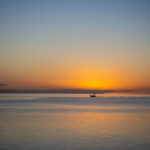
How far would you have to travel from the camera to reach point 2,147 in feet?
39.8

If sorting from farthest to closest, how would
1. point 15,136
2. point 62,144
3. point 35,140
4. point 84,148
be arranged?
point 15,136 → point 35,140 → point 62,144 → point 84,148

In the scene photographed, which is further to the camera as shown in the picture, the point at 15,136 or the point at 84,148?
the point at 15,136

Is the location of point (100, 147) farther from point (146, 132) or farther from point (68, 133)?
point (146, 132)

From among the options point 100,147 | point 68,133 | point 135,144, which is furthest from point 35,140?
point 135,144

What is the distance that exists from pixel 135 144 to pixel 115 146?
1.39 m

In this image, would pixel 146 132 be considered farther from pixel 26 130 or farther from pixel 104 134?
pixel 26 130

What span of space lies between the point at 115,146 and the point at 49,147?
357 cm

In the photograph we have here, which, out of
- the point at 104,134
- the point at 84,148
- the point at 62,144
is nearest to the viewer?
the point at 84,148

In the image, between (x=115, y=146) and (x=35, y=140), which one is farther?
(x=35, y=140)

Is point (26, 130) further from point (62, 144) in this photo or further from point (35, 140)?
point (62, 144)

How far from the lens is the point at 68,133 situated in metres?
16.1

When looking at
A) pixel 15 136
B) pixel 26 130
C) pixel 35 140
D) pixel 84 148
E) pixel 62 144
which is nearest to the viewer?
pixel 84 148

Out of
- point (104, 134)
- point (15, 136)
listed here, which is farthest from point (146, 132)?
point (15, 136)

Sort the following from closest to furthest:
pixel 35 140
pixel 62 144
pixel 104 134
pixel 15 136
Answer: pixel 62 144
pixel 35 140
pixel 15 136
pixel 104 134
